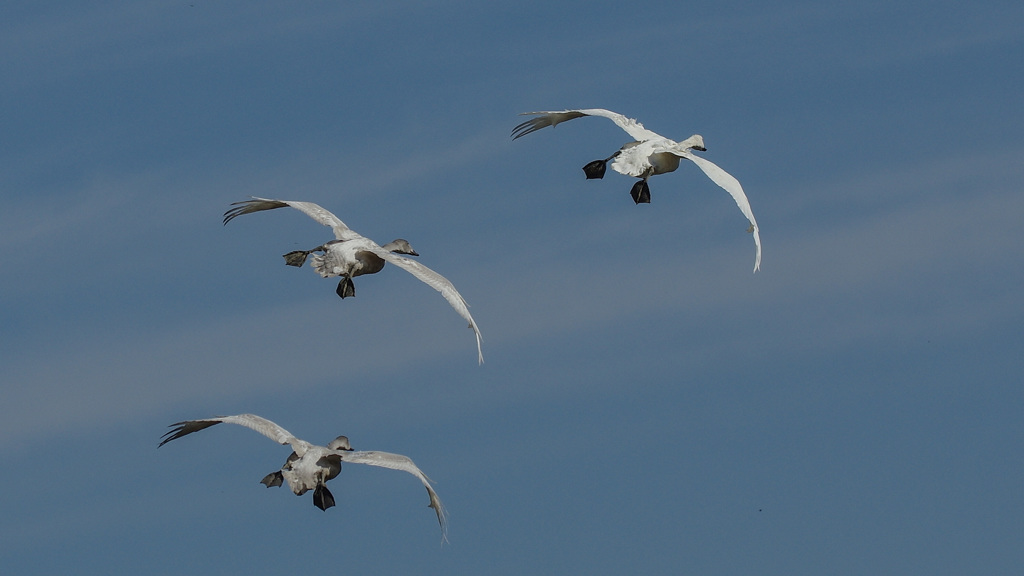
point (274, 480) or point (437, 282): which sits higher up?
point (437, 282)

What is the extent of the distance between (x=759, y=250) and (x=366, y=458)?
42.2 ft

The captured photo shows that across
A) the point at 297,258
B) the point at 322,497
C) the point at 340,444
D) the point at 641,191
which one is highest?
the point at 641,191

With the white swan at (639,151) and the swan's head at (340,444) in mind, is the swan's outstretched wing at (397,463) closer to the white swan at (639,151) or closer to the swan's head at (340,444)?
the swan's head at (340,444)

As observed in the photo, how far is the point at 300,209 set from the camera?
210 ft

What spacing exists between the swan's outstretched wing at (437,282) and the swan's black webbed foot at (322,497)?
7189mm

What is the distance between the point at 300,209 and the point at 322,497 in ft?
35.1

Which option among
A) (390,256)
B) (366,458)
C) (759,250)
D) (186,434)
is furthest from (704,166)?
(186,434)

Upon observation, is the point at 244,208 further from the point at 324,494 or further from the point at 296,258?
the point at 324,494

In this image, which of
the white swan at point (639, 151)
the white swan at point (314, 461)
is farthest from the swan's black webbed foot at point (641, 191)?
the white swan at point (314, 461)

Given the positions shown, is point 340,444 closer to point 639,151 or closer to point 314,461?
point 314,461

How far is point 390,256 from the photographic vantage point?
57.4m

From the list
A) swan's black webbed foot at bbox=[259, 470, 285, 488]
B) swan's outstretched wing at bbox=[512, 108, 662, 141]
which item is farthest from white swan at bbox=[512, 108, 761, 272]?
swan's black webbed foot at bbox=[259, 470, 285, 488]

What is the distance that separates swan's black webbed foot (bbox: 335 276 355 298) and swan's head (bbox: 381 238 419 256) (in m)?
1.88

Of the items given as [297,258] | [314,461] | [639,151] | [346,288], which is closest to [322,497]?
[314,461]
